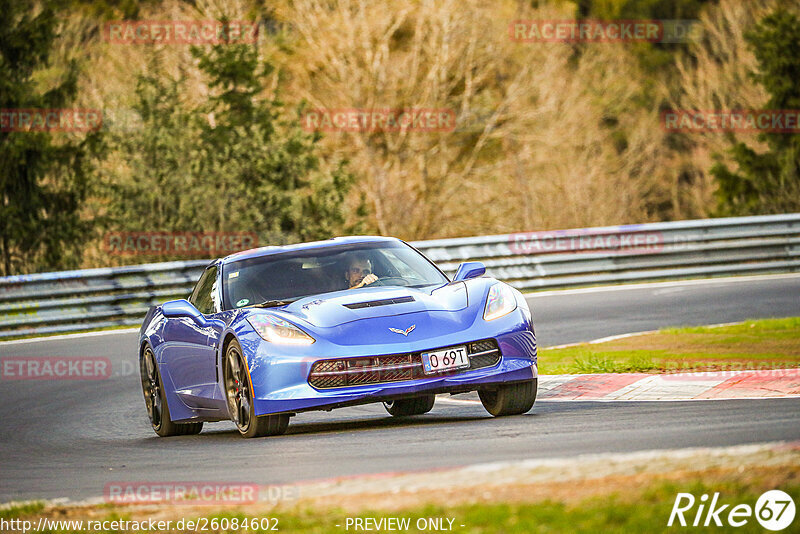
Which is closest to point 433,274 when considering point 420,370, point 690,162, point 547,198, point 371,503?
point 420,370

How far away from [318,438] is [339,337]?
0.73m

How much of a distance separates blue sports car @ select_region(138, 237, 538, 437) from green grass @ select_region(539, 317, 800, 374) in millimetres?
2197

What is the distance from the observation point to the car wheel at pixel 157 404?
10.4 m

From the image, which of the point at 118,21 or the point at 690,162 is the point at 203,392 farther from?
the point at 690,162

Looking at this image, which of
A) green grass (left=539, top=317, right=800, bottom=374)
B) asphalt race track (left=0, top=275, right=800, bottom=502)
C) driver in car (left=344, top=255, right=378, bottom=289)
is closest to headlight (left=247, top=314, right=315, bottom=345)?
asphalt race track (left=0, top=275, right=800, bottom=502)

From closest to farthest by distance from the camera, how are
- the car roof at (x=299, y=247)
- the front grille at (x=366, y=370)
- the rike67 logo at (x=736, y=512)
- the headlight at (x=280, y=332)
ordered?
the rike67 logo at (x=736, y=512)
the front grille at (x=366, y=370)
the headlight at (x=280, y=332)
the car roof at (x=299, y=247)

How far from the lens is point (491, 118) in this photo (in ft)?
128

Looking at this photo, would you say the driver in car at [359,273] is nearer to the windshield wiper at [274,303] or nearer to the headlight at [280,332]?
the windshield wiper at [274,303]

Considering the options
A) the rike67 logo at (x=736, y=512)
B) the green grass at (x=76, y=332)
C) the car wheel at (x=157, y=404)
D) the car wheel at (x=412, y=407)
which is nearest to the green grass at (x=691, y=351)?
the car wheel at (x=412, y=407)

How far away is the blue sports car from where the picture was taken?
27.8ft

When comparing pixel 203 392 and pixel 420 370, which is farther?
pixel 203 392

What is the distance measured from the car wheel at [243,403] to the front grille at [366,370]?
1.61ft

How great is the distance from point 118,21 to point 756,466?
45873mm

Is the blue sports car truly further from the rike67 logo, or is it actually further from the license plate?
the rike67 logo
